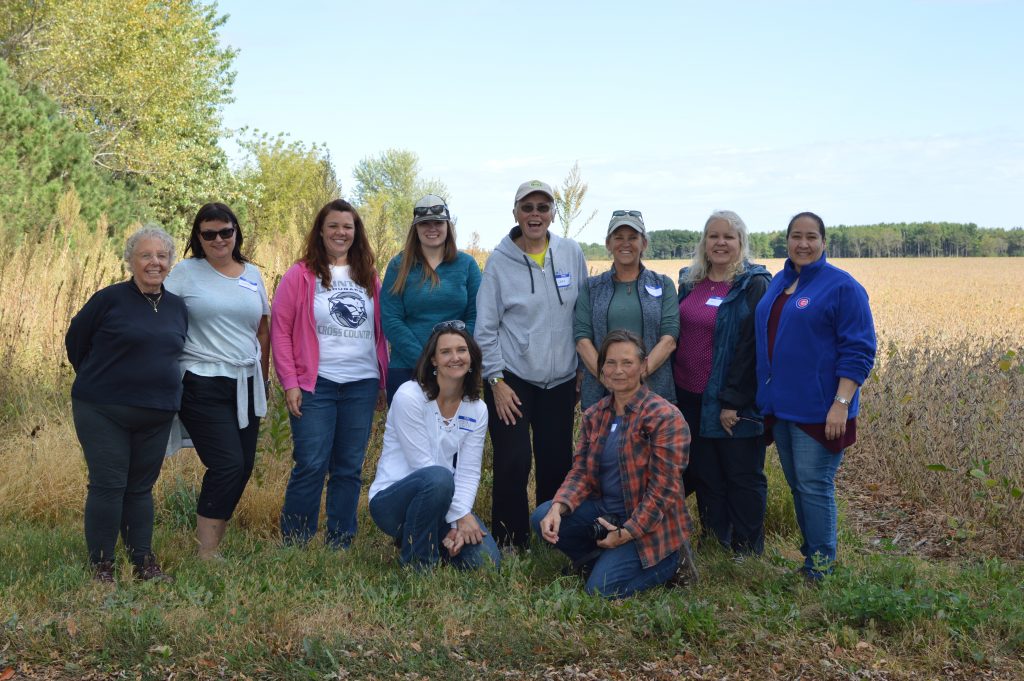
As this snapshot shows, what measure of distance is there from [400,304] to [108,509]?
183 cm

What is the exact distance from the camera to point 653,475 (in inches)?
169

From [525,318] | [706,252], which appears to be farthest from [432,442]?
[706,252]

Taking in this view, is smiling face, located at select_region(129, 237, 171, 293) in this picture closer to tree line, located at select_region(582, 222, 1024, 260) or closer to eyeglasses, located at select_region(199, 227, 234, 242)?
eyeglasses, located at select_region(199, 227, 234, 242)

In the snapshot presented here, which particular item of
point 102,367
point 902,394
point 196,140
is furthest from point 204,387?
point 196,140

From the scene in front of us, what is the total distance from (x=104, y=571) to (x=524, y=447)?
2231 millimetres

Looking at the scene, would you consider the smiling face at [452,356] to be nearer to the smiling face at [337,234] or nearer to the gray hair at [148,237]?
the smiling face at [337,234]

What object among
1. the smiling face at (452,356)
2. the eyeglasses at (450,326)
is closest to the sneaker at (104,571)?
the smiling face at (452,356)

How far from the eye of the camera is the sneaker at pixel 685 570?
4.41 m

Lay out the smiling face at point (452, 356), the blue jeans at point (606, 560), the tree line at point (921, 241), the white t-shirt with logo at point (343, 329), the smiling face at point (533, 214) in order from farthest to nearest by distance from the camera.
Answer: the tree line at point (921, 241) < the white t-shirt with logo at point (343, 329) < the smiling face at point (533, 214) < the smiling face at point (452, 356) < the blue jeans at point (606, 560)

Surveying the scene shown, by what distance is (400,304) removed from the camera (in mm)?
4953

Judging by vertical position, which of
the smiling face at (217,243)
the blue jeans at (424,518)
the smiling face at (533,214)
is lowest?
the blue jeans at (424,518)

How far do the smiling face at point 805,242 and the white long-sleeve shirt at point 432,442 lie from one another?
179cm

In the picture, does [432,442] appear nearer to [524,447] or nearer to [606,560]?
[524,447]

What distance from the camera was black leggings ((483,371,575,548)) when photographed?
4.87 m
